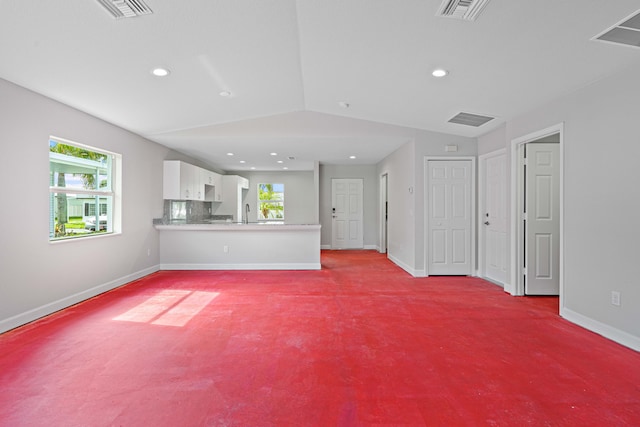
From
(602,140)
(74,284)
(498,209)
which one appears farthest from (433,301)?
(74,284)

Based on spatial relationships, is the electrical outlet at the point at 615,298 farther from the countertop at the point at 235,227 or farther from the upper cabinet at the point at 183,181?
the upper cabinet at the point at 183,181

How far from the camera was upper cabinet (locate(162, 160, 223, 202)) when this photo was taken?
6.08m

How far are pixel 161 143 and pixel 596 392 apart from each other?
648 cm

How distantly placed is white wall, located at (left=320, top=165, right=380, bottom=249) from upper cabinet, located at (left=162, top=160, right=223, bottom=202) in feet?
9.95

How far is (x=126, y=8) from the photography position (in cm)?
230

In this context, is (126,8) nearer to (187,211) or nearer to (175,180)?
(175,180)

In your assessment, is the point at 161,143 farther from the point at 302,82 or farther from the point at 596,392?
the point at 596,392

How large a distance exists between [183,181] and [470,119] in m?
5.17

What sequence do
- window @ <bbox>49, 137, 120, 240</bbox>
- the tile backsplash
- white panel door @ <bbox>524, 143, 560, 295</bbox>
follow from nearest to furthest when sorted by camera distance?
window @ <bbox>49, 137, 120, 240</bbox>, white panel door @ <bbox>524, 143, 560, 295</bbox>, the tile backsplash

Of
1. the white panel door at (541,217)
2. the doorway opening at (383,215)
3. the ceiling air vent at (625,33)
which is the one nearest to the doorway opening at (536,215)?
the white panel door at (541,217)

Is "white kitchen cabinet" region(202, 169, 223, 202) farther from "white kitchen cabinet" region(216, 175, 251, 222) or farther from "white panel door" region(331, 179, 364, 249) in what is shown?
"white panel door" region(331, 179, 364, 249)

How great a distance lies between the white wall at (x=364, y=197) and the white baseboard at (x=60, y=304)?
4836 mm

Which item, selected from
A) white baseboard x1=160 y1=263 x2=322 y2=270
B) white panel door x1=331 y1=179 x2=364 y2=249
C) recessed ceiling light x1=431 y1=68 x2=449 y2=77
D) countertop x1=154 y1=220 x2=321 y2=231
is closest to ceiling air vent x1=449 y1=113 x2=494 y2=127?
recessed ceiling light x1=431 y1=68 x2=449 y2=77

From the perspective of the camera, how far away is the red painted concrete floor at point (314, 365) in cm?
183
